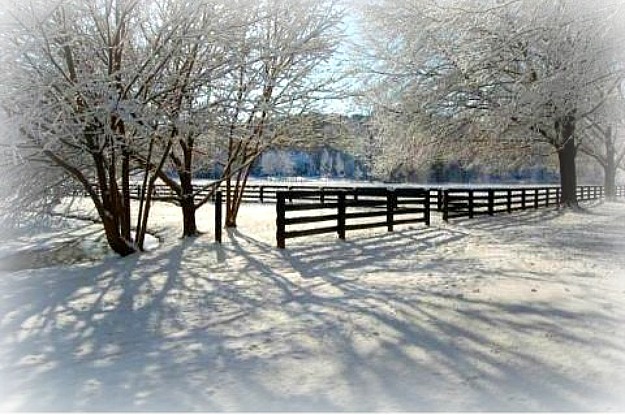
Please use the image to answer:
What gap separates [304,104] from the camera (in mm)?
11984

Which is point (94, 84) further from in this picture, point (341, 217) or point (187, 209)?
point (187, 209)

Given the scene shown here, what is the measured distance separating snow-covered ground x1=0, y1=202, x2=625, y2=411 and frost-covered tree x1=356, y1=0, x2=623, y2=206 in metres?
3.27

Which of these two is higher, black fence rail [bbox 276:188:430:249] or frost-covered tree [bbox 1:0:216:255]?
frost-covered tree [bbox 1:0:216:255]

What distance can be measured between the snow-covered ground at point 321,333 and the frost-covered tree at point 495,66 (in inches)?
129

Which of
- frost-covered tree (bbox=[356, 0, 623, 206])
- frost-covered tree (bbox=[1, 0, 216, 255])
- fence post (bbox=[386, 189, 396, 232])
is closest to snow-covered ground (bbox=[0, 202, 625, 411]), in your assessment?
frost-covered tree (bbox=[1, 0, 216, 255])

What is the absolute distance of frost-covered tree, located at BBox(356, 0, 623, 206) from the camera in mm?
8914

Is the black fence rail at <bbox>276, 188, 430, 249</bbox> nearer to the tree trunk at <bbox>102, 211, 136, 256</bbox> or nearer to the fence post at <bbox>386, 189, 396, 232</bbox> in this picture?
the fence post at <bbox>386, 189, 396, 232</bbox>

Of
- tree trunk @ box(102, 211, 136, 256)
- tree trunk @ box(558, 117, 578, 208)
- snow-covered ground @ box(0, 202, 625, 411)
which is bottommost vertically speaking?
snow-covered ground @ box(0, 202, 625, 411)

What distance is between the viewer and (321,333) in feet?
15.3

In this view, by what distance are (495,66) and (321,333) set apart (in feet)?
31.3

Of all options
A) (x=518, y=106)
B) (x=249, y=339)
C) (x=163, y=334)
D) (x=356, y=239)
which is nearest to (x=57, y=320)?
(x=163, y=334)

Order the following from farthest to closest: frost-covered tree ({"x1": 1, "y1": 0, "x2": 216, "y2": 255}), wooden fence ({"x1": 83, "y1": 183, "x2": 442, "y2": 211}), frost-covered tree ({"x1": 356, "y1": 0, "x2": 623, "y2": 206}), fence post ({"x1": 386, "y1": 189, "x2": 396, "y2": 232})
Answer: wooden fence ({"x1": 83, "y1": 183, "x2": 442, "y2": 211}) < fence post ({"x1": 386, "y1": 189, "x2": 396, "y2": 232}) < frost-covered tree ({"x1": 356, "y1": 0, "x2": 623, "y2": 206}) < frost-covered tree ({"x1": 1, "y1": 0, "x2": 216, "y2": 255})

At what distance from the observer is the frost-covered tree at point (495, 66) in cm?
891

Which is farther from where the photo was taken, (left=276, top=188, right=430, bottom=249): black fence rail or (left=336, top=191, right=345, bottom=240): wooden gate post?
(left=336, top=191, right=345, bottom=240): wooden gate post
